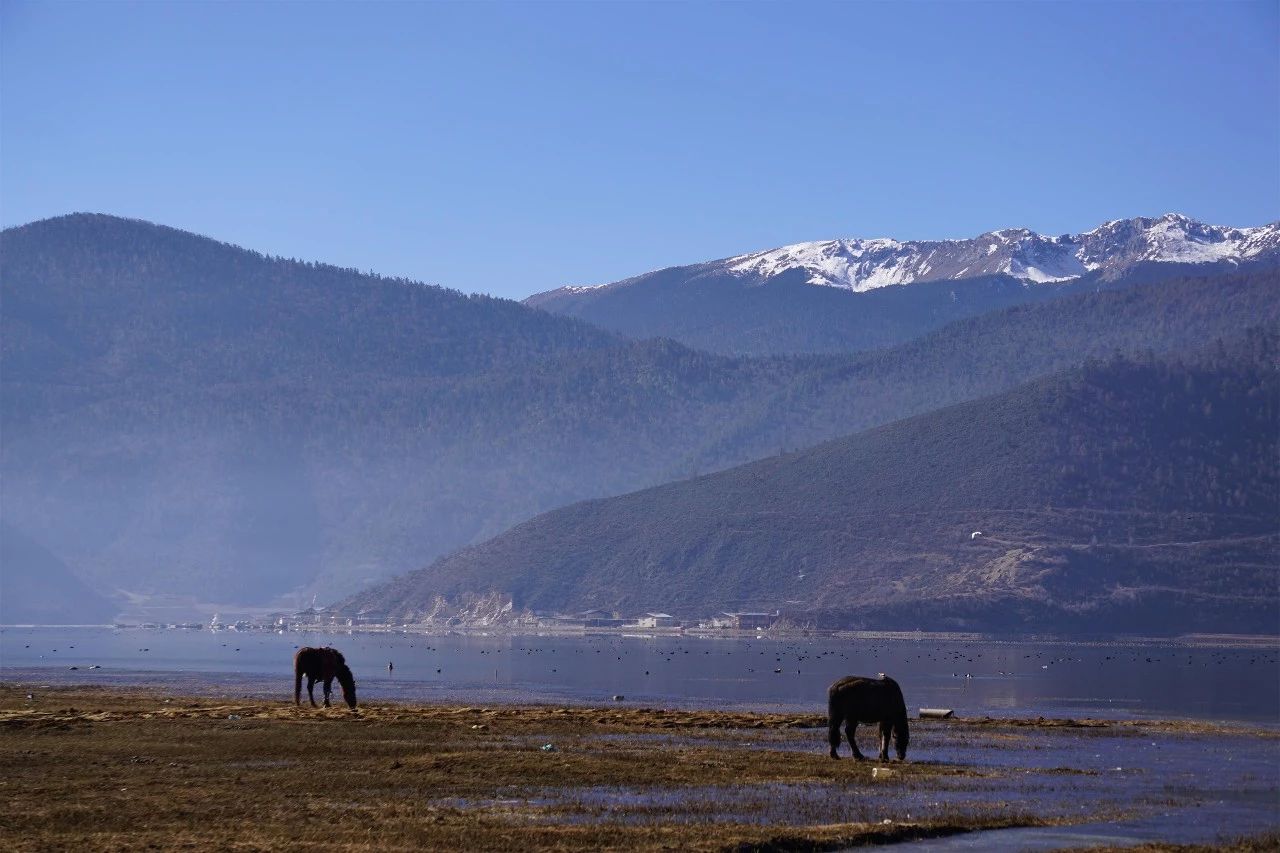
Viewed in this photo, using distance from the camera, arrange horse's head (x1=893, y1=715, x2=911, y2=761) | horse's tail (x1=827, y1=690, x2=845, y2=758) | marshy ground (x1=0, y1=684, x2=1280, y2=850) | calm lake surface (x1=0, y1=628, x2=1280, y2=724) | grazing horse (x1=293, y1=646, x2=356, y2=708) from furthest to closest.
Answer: calm lake surface (x1=0, y1=628, x2=1280, y2=724)
grazing horse (x1=293, y1=646, x2=356, y2=708)
horse's head (x1=893, y1=715, x2=911, y2=761)
horse's tail (x1=827, y1=690, x2=845, y2=758)
marshy ground (x1=0, y1=684, x2=1280, y2=850)

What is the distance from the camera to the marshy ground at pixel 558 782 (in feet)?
103

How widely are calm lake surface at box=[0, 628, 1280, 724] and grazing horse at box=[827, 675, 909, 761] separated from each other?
76.6 ft

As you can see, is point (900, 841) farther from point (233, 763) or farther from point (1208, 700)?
point (1208, 700)

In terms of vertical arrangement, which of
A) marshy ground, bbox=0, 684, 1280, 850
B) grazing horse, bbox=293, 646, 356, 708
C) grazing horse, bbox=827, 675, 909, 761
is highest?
grazing horse, bbox=293, 646, 356, 708

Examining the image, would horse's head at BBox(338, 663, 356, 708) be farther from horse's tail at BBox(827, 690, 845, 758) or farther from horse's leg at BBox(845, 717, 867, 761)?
horse's leg at BBox(845, 717, 867, 761)

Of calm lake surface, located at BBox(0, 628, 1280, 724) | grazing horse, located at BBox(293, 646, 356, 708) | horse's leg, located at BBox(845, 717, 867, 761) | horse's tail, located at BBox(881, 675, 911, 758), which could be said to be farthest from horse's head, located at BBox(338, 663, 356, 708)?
horse's tail, located at BBox(881, 675, 911, 758)

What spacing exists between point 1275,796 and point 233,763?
21.9 metres

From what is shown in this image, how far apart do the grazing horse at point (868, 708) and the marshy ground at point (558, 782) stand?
68 cm

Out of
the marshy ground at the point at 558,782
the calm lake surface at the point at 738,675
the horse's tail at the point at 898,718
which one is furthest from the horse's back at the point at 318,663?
the horse's tail at the point at 898,718

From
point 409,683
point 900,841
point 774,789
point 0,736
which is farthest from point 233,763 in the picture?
point 409,683

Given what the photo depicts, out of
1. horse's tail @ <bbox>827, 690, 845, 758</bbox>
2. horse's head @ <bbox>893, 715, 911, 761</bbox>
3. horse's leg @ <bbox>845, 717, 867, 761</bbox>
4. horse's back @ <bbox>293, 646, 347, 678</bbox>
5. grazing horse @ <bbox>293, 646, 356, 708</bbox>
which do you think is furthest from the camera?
horse's back @ <bbox>293, 646, 347, 678</bbox>

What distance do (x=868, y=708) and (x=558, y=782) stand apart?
8.33m

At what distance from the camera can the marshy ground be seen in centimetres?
3150

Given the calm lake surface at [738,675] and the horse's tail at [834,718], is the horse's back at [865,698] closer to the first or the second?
the horse's tail at [834,718]
